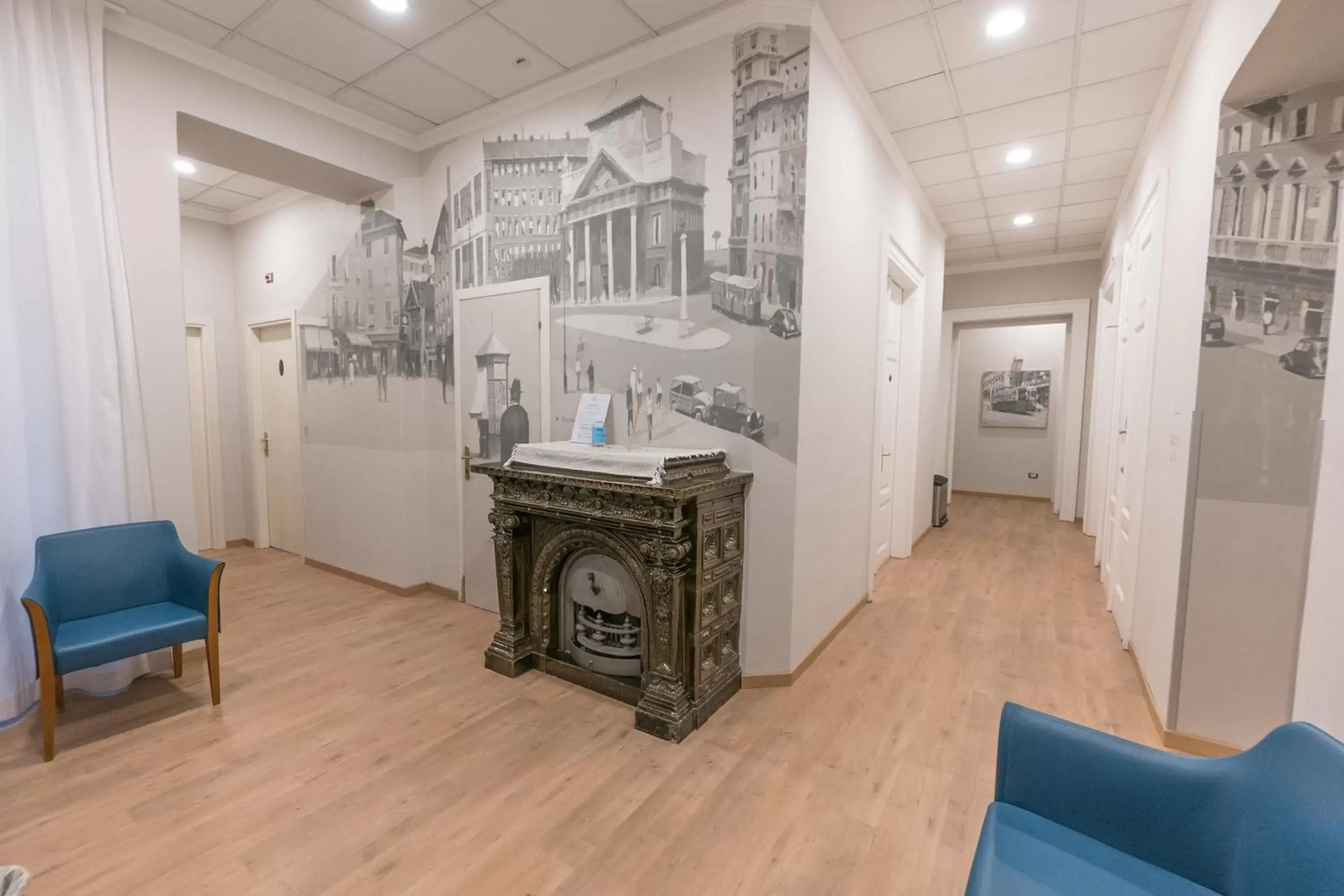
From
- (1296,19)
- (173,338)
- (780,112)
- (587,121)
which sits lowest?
(173,338)

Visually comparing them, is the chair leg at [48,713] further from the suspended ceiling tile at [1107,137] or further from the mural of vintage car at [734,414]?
the suspended ceiling tile at [1107,137]

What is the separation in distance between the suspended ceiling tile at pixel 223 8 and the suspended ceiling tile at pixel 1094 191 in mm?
5440

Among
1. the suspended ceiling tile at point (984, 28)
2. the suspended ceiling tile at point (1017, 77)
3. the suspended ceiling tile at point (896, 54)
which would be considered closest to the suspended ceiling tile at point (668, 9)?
the suspended ceiling tile at point (896, 54)

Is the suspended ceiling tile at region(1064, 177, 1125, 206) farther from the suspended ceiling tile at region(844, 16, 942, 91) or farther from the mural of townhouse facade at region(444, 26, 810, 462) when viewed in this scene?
the mural of townhouse facade at region(444, 26, 810, 462)

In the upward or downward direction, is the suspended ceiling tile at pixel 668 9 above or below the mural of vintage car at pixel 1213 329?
above

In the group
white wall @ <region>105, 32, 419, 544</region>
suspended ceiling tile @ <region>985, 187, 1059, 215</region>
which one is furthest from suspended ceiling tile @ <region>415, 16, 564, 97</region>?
suspended ceiling tile @ <region>985, 187, 1059, 215</region>

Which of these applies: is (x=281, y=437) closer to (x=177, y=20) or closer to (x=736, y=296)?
(x=177, y=20)

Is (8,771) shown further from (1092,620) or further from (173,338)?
(1092,620)

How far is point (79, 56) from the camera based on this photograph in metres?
2.55

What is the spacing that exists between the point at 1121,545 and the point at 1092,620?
0.54 meters

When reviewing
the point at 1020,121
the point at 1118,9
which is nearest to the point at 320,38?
the point at 1118,9

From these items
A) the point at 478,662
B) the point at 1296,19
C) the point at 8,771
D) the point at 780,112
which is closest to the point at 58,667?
the point at 8,771

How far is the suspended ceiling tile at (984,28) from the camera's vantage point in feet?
8.11

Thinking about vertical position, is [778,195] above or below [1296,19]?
below
